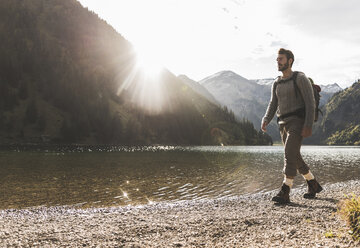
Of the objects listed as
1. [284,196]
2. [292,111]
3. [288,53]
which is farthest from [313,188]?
[288,53]

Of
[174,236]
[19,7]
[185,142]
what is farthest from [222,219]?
[19,7]

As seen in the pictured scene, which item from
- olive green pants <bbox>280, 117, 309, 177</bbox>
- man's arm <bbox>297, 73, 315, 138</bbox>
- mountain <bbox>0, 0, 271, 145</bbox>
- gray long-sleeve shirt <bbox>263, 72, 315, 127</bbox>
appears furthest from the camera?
mountain <bbox>0, 0, 271, 145</bbox>

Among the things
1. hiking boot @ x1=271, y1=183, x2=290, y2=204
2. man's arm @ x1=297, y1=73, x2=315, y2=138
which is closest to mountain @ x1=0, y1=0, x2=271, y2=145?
hiking boot @ x1=271, y1=183, x2=290, y2=204

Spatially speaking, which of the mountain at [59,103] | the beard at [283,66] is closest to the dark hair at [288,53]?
the beard at [283,66]

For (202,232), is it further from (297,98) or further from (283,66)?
(283,66)

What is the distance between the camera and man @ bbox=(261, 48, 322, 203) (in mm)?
8565

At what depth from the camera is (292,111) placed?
8883mm

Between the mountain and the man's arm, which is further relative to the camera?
the mountain

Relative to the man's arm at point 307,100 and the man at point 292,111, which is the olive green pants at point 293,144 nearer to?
the man at point 292,111

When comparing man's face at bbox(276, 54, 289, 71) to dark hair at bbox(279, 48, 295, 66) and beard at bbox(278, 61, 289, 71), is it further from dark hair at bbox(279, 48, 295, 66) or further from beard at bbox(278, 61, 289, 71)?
dark hair at bbox(279, 48, 295, 66)

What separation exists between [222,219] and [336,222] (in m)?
2.89

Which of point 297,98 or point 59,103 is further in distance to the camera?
point 59,103

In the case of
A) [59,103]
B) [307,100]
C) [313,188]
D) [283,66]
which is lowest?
[313,188]

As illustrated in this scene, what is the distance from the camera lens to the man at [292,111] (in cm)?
856
